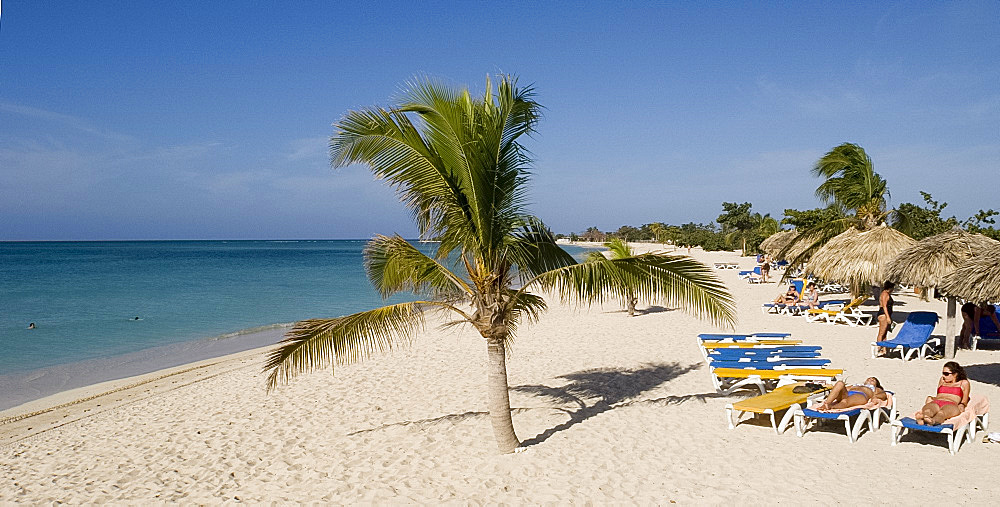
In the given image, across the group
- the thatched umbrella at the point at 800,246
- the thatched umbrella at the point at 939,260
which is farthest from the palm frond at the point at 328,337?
the thatched umbrella at the point at 800,246

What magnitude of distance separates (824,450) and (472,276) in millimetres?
3613

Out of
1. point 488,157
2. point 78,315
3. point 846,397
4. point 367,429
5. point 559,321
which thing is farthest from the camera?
point 78,315

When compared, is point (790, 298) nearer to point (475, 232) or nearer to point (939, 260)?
point (939, 260)

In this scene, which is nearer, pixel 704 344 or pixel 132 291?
pixel 704 344

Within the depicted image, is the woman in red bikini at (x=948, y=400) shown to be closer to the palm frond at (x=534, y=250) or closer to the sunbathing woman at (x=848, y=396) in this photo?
the sunbathing woman at (x=848, y=396)

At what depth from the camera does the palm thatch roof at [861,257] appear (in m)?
12.4

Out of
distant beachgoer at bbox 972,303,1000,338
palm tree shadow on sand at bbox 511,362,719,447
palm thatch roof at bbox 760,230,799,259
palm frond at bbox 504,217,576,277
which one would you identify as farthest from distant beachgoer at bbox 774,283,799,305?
palm frond at bbox 504,217,576,277

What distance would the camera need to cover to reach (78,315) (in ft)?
73.7

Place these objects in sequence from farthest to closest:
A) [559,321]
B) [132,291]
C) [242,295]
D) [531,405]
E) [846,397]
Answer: [132,291] < [242,295] < [559,321] < [531,405] < [846,397]

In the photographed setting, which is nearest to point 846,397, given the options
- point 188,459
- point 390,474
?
point 390,474

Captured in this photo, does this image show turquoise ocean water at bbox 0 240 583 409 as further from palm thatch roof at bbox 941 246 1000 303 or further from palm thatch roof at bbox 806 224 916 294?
palm thatch roof at bbox 806 224 916 294

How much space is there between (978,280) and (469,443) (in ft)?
23.2

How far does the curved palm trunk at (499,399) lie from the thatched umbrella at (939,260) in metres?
8.05

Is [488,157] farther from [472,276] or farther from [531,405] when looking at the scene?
[531,405]
